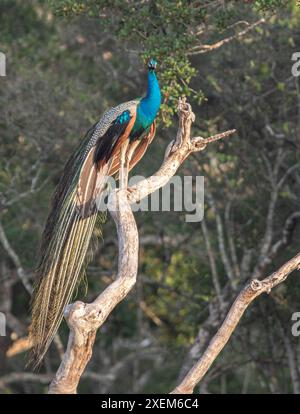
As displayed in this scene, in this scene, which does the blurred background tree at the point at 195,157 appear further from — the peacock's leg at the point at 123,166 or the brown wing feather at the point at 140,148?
the peacock's leg at the point at 123,166

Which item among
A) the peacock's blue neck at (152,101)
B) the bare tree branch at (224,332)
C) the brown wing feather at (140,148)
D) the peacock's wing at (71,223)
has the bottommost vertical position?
the bare tree branch at (224,332)

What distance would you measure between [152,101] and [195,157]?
4.11 m

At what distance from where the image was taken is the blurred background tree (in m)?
11.2

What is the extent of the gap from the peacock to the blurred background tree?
1.69 meters

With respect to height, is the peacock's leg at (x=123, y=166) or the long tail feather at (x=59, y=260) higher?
the peacock's leg at (x=123, y=166)

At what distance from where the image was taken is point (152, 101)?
8.21m

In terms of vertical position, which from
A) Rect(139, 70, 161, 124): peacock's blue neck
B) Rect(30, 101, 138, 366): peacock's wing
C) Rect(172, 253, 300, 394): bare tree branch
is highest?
Rect(139, 70, 161, 124): peacock's blue neck

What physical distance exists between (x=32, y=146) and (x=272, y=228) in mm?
2856

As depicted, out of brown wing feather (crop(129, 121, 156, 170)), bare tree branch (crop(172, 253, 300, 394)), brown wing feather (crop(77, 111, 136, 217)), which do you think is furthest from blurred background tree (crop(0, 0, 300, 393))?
bare tree branch (crop(172, 253, 300, 394))

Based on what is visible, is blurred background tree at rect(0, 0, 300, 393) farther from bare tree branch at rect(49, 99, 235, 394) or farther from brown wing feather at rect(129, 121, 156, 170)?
bare tree branch at rect(49, 99, 235, 394)

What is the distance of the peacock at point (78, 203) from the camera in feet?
24.1

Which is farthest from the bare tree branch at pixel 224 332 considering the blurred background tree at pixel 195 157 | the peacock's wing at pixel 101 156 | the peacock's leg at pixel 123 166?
the blurred background tree at pixel 195 157

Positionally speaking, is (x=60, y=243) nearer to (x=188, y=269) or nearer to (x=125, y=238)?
(x=125, y=238)

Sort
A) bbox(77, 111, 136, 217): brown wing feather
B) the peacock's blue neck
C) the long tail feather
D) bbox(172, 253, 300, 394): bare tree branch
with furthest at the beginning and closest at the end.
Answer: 1. the peacock's blue neck
2. bbox(77, 111, 136, 217): brown wing feather
3. the long tail feather
4. bbox(172, 253, 300, 394): bare tree branch
